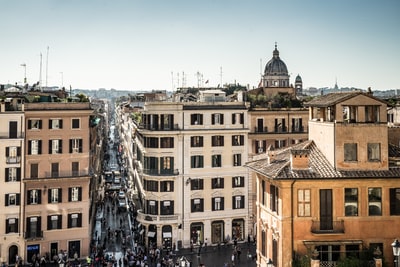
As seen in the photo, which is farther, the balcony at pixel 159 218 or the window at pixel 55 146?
the balcony at pixel 159 218

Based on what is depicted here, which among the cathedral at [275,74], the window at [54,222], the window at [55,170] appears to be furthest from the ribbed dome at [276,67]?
the window at [54,222]

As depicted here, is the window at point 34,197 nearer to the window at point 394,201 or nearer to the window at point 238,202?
the window at point 238,202

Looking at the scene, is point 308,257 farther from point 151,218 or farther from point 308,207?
point 151,218

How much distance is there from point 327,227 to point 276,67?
158476mm

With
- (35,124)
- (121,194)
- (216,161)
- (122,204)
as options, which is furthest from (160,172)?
(121,194)

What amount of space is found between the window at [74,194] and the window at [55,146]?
4178mm

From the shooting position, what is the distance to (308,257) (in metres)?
25.0

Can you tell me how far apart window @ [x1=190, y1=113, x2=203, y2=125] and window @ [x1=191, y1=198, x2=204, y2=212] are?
8.85m

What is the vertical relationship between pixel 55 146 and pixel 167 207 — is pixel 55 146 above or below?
above

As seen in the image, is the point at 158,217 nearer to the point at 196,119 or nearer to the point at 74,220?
the point at 74,220

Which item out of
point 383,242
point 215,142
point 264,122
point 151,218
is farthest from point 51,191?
point 383,242

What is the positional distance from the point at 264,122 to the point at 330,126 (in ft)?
112

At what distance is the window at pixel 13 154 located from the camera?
162ft

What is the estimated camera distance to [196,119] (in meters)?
56.8
